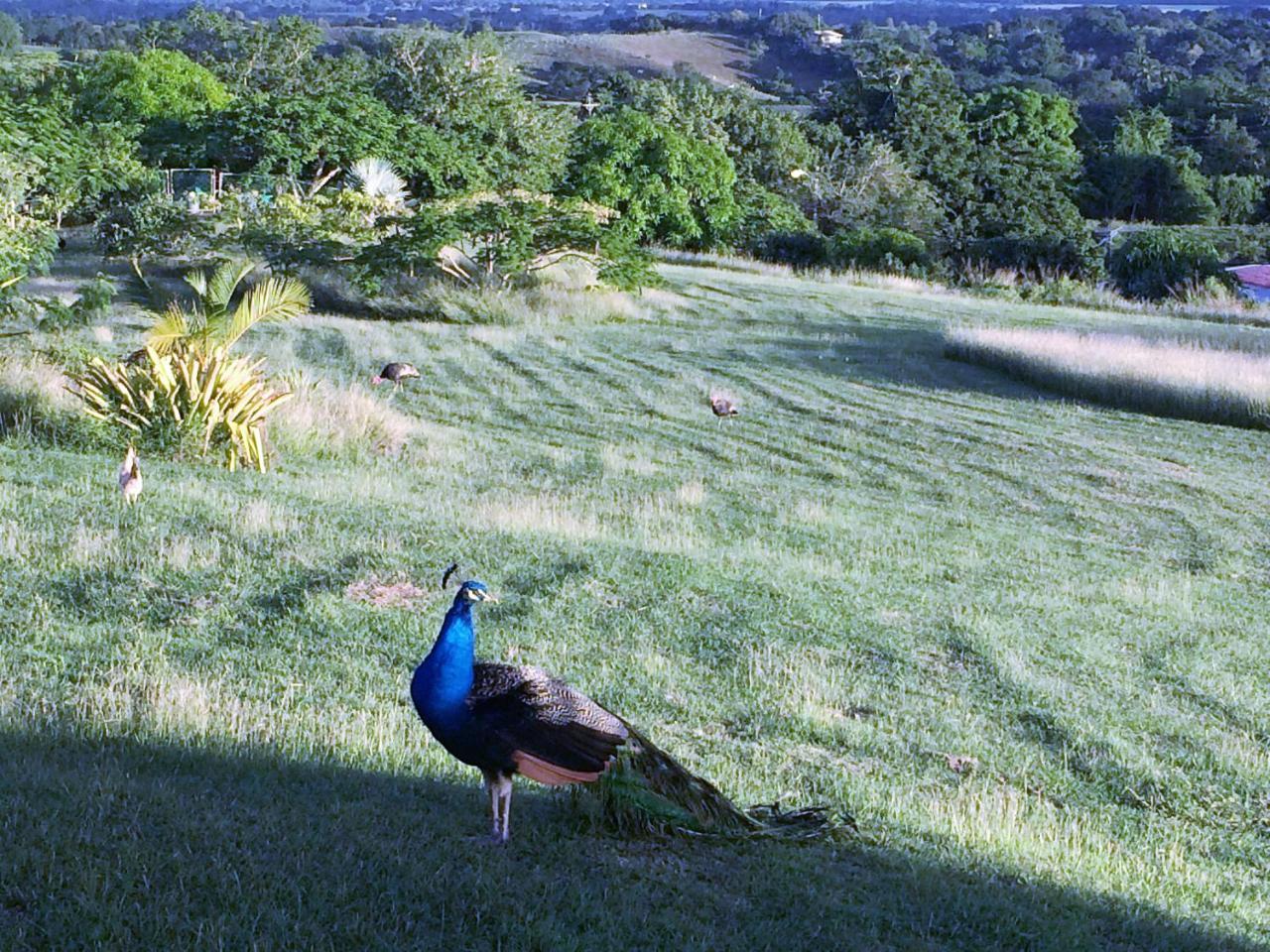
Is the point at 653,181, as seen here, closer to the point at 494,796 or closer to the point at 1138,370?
the point at 1138,370

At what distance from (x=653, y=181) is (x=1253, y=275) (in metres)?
15.6

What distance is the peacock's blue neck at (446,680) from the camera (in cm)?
476

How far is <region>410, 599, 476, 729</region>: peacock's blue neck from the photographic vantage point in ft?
15.6

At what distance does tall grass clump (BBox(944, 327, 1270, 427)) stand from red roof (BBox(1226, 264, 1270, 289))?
610 inches

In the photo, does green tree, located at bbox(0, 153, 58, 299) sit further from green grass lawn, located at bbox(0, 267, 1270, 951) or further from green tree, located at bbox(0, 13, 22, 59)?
green tree, located at bbox(0, 13, 22, 59)

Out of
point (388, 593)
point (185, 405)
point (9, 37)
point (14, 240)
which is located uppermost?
point (14, 240)

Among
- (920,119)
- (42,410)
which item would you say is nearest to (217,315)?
(42,410)

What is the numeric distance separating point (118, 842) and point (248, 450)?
29.1ft

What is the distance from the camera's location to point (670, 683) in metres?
8.08

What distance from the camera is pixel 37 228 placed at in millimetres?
16797

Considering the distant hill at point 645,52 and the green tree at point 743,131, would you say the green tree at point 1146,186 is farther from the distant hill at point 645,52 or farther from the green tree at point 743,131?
the distant hill at point 645,52

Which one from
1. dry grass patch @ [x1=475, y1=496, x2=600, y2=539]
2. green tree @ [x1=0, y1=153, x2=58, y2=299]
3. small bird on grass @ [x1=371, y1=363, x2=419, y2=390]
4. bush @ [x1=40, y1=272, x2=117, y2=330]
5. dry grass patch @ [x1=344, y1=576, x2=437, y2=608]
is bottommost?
small bird on grass @ [x1=371, y1=363, x2=419, y2=390]

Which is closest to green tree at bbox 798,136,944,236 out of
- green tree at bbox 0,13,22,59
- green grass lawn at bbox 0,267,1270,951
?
green grass lawn at bbox 0,267,1270,951

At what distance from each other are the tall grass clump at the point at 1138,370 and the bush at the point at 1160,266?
46.1ft
